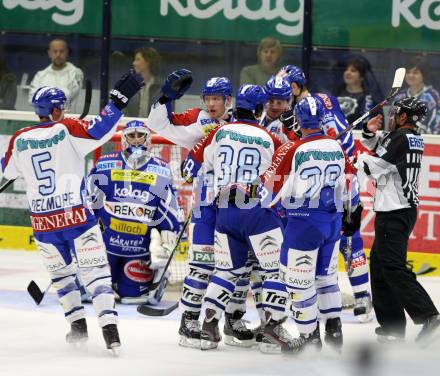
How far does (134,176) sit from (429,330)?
2.57 metres

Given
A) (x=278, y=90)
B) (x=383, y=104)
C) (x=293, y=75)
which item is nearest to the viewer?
(x=278, y=90)

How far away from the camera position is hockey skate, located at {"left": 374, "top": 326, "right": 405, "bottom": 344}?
733 centimetres

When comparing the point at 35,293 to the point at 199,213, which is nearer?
the point at 199,213

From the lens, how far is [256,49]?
427 inches

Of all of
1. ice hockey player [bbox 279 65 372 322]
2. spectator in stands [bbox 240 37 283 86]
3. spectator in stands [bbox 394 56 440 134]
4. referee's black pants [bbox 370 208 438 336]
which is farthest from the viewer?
spectator in stands [bbox 240 37 283 86]

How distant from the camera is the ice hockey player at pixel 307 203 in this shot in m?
6.66

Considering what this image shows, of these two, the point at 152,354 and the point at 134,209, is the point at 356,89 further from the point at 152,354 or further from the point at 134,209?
the point at 152,354

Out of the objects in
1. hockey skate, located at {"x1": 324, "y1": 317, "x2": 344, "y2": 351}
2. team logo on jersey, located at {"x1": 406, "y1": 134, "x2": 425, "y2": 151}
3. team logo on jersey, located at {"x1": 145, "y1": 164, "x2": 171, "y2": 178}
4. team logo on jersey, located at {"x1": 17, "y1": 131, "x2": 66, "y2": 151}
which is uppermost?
team logo on jersey, located at {"x1": 406, "y1": 134, "x2": 425, "y2": 151}

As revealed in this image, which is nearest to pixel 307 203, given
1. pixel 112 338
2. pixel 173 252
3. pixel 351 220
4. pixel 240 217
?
pixel 240 217

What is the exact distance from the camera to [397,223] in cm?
739

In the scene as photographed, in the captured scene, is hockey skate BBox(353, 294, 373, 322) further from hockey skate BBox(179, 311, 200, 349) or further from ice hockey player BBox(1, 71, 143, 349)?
ice hockey player BBox(1, 71, 143, 349)

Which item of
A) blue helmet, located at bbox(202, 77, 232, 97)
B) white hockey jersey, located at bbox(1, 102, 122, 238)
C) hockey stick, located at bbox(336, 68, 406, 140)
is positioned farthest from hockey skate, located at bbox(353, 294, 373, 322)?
white hockey jersey, located at bbox(1, 102, 122, 238)

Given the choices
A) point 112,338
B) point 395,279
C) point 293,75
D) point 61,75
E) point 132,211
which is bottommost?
point 112,338

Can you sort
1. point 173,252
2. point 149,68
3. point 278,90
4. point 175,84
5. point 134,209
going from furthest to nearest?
point 149,68, point 134,209, point 173,252, point 278,90, point 175,84
